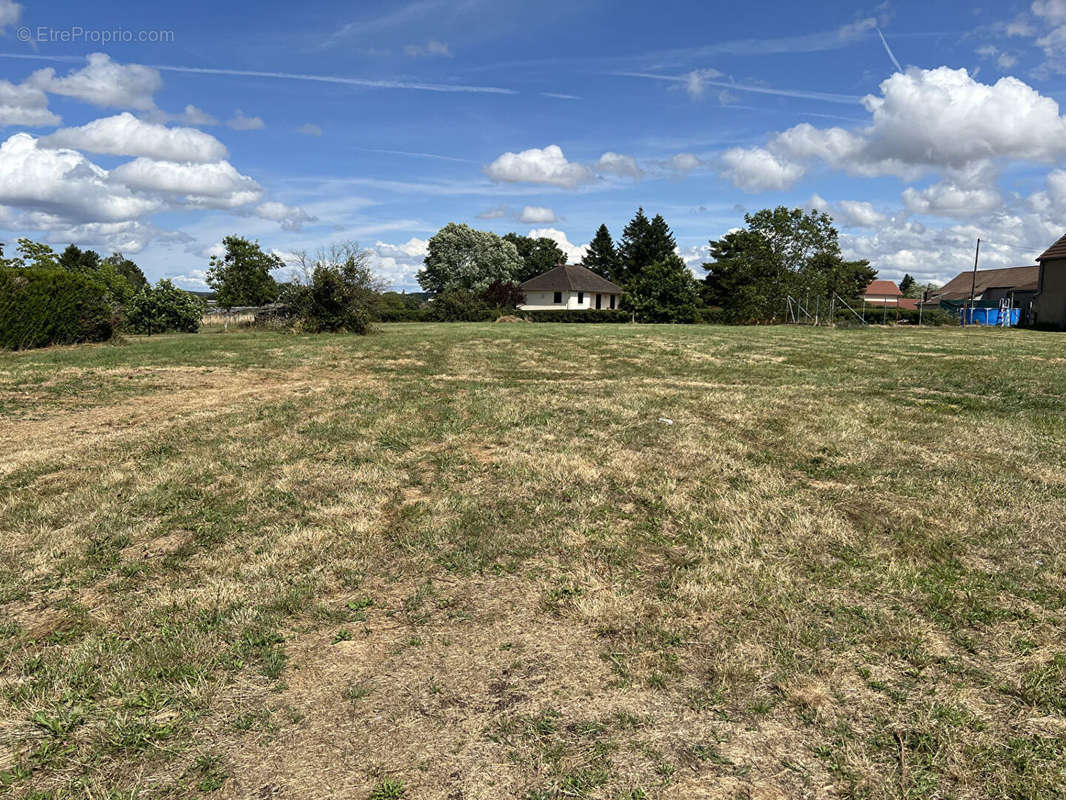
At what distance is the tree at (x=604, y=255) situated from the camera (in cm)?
7050

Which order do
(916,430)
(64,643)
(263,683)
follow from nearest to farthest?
(263,683), (64,643), (916,430)

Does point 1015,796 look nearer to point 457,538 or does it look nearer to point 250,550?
point 457,538

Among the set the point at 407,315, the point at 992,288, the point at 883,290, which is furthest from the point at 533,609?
the point at 883,290

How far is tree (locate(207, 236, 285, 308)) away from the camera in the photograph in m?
52.8

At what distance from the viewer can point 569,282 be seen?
186 feet

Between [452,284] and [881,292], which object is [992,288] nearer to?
[881,292]

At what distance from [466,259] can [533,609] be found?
2355 inches

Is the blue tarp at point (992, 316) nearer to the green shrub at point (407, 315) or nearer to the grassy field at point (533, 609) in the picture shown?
the green shrub at point (407, 315)

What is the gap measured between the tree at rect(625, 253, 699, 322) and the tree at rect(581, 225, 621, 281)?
32071 millimetres

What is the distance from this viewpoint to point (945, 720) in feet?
7.59

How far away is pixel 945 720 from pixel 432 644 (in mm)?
2091

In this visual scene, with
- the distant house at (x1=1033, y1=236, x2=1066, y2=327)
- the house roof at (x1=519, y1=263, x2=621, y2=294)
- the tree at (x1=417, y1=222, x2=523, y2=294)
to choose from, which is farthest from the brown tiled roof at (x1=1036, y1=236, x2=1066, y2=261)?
the tree at (x1=417, y1=222, x2=523, y2=294)

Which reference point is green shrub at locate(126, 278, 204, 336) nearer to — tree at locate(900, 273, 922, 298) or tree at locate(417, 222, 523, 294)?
tree at locate(417, 222, 523, 294)

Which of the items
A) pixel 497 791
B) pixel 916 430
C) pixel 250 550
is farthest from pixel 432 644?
pixel 916 430
